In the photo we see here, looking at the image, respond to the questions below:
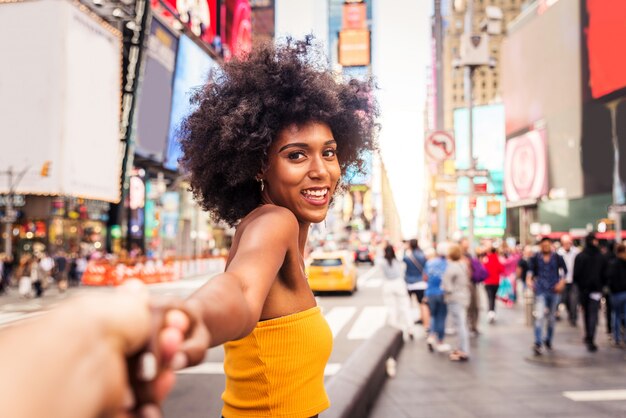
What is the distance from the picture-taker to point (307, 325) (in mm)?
1938

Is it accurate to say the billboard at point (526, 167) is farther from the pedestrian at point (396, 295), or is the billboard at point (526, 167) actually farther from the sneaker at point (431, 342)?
the sneaker at point (431, 342)

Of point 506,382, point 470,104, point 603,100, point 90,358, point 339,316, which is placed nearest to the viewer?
point 90,358

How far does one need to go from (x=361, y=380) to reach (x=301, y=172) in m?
4.17

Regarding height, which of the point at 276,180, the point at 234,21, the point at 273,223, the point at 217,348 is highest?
the point at 234,21

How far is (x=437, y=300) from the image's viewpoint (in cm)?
1079

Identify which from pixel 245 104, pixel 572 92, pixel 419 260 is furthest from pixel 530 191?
pixel 245 104

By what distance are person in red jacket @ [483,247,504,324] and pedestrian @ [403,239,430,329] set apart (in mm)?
2222

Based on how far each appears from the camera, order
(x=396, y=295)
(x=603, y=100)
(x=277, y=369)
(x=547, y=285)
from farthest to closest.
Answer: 1. (x=603, y=100)
2. (x=396, y=295)
3. (x=547, y=285)
4. (x=277, y=369)

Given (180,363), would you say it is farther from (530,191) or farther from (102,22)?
(530,191)

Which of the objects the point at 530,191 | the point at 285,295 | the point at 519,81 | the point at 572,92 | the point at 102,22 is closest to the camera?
the point at 285,295

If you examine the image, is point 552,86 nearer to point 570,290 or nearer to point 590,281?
point 570,290

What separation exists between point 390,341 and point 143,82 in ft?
121

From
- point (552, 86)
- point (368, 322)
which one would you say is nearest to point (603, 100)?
point (552, 86)

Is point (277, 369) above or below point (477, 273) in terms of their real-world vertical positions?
above
